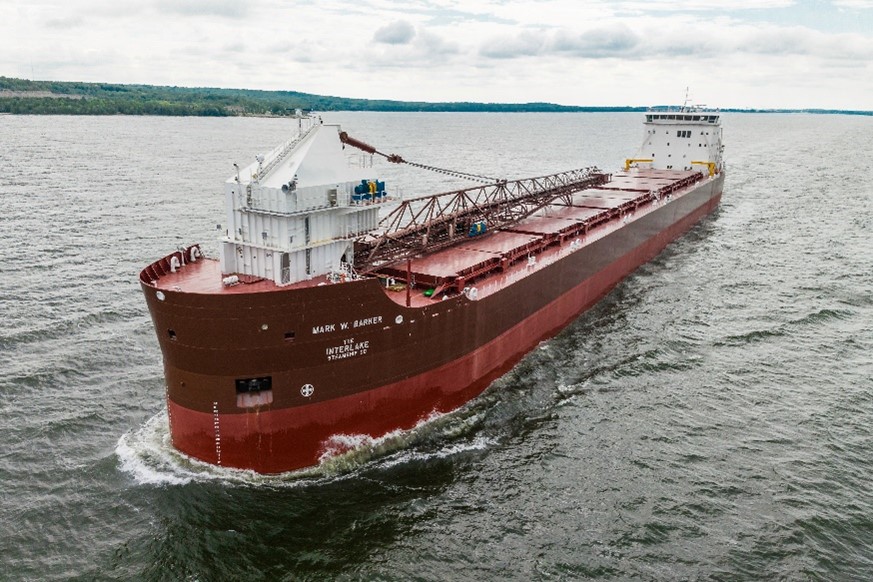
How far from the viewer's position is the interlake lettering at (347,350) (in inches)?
625

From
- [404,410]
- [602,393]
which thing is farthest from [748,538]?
[404,410]

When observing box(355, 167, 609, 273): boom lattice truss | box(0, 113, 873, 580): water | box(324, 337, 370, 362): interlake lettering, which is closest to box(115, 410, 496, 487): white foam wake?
box(0, 113, 873, 580): water

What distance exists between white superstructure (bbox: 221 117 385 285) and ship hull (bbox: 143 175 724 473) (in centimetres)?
203

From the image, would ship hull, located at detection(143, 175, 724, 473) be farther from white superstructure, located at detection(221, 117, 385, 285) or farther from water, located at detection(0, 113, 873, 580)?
white superstructure, located at detection(221, 117, 385, 285)

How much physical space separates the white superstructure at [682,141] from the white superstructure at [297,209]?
43232mm

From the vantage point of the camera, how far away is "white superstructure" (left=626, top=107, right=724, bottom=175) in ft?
173

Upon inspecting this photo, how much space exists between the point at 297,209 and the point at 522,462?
9269mm

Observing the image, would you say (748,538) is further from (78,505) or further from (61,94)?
(61,94)

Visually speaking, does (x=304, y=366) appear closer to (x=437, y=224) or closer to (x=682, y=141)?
(x=437, y=224)

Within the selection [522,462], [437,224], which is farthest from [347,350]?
[437,224]

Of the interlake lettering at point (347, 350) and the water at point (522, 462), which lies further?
the interlake lettering at point (347, 350)

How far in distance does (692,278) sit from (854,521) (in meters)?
21.0

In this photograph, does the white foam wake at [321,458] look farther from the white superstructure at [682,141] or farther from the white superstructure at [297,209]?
the white superstructure at [682,141]

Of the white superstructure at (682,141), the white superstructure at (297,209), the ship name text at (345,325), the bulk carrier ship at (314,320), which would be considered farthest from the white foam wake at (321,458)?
the white superstructure at (682,141)
